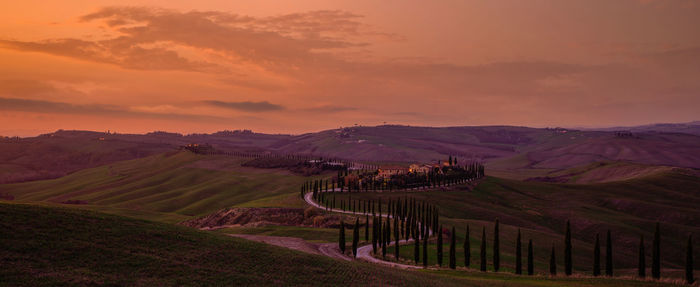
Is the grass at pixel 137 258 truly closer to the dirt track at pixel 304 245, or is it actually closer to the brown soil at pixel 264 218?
the dirt track at pixel 304 245

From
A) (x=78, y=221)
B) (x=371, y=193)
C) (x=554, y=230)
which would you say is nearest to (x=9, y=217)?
(x=78, y=221)

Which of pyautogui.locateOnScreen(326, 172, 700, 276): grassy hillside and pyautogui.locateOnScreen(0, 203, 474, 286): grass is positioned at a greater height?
pyautogui.locateOnScreen(0, 203, 474, 286): grass

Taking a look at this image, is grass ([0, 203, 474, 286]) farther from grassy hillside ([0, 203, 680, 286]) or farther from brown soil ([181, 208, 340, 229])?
brown soil ([181, 208, 340, 229])

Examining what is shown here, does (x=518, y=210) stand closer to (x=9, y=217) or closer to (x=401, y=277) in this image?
(x=401, y=277)

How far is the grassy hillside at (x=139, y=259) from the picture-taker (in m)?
39.6

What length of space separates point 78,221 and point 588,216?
171827mm

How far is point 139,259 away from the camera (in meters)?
45.0

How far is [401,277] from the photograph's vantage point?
184ft

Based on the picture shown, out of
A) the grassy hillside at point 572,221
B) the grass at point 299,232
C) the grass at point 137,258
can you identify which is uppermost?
the grass at point 137,258

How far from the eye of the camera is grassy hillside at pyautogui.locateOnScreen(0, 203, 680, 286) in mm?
39562

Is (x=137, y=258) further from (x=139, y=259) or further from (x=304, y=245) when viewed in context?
(x=304, y=245)

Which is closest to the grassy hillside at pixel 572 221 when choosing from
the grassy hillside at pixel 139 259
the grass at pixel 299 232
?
the grass at pixel 299 232

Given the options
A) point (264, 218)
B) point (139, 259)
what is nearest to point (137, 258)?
point (139, 259)

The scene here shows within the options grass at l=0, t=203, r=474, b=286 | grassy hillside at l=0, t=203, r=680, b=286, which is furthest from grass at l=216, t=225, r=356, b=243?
grass at l=0, t=203, r=474, b=286
